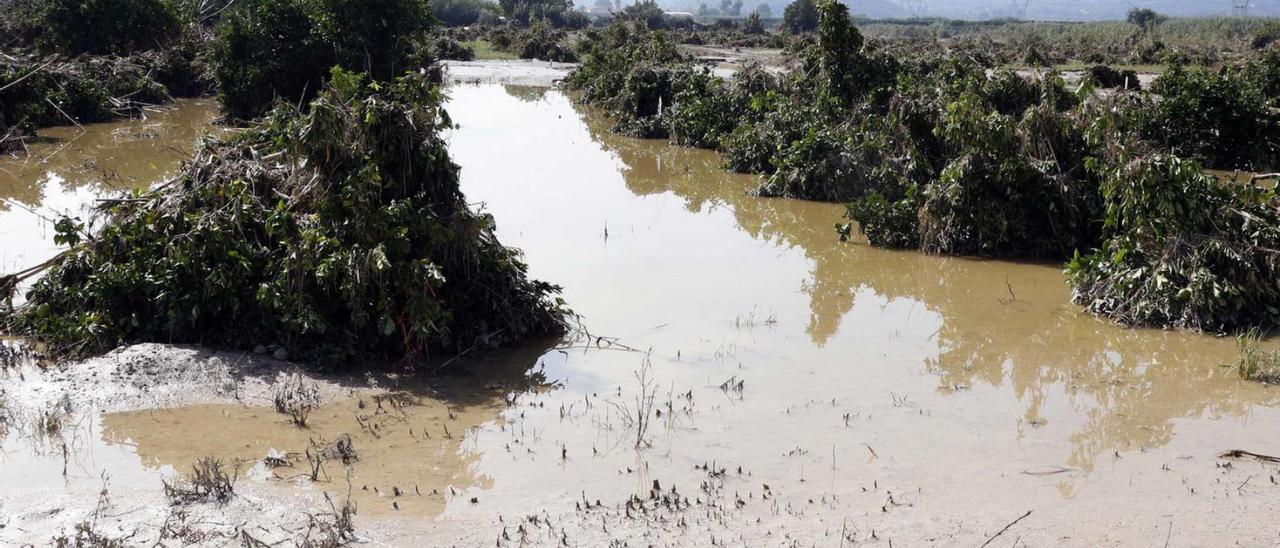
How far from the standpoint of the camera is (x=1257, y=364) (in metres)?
8.38

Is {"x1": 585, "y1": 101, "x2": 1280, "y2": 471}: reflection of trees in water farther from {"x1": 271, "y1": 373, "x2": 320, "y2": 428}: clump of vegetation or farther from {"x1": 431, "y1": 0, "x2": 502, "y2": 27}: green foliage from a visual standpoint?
{"x1": 431, "y1": 0, "x2": 502, "y2": 27}: green foliage

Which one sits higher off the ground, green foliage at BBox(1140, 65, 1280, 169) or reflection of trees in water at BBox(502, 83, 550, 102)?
green foliage at BBox(1140, 65, 1280, 169)

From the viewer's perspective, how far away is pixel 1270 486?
6449 millimetres

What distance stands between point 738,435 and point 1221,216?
5587 millimetres

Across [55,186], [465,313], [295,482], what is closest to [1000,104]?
[465,313]

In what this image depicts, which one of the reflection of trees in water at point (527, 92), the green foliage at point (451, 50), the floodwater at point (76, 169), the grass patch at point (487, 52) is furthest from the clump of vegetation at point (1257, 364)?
the grass patch at point (487, 52)

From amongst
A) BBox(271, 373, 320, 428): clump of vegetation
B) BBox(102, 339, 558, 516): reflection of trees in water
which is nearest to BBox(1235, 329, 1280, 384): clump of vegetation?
BBox(102, 339, 558, 516): reflection of trees in water

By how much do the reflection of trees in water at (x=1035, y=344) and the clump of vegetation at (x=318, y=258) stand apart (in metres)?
3.07

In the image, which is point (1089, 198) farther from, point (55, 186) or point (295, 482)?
point (55, 186)

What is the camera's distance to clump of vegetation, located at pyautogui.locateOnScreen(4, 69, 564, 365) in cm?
827

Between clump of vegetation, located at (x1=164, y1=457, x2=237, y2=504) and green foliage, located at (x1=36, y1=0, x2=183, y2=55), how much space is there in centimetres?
2293

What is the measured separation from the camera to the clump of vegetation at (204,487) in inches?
237

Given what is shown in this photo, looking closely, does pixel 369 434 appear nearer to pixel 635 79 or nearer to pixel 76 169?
pixel 76 169

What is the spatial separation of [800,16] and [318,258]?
62.0 meters
